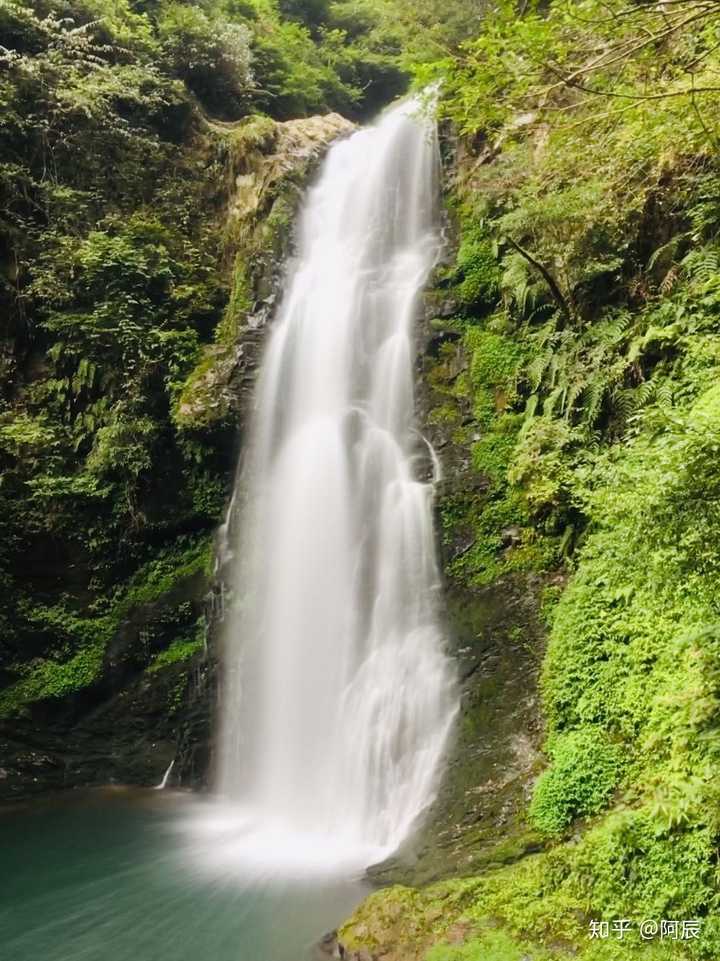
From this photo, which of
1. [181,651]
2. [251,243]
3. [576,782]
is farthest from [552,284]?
[181,651]

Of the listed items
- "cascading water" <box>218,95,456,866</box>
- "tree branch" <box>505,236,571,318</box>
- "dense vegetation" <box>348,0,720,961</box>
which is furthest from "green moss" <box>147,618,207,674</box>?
"tree branch" <box>505,236,571,318</box>

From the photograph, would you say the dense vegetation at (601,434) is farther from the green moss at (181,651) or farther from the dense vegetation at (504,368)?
the green moss at (181,651)

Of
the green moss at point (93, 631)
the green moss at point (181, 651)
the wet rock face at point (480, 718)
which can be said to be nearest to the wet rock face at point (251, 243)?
the green moss at point (93, 631)

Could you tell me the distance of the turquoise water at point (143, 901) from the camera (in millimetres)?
6426

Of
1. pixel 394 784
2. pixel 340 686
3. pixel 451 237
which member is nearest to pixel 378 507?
pixel 340 686

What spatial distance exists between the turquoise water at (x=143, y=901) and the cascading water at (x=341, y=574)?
0.87 metres

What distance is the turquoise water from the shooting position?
21.1 ft

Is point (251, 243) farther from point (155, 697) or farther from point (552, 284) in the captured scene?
point (155, 697)

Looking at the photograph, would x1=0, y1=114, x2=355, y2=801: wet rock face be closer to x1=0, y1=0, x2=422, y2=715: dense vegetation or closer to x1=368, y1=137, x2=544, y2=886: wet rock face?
x1=0, y1=0, x2=422, y2=715: dense vegetation

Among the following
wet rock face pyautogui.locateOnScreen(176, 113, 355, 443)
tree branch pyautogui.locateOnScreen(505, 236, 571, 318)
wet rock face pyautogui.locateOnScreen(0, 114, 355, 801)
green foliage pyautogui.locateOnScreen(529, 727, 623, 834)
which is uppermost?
wet rock face pyautogui.locateOnScreen(176, 113, 355, 443)

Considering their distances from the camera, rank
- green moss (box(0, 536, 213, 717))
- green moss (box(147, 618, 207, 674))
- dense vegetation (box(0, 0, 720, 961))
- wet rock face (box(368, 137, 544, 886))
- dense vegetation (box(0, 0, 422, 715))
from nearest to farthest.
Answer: dense vegetation (box(0, 0, 720, 961)) < wet rock face (box(368, 137, 544, 886)) < green moss (box(0, 536, 213, 717)) < green moss (box(147, 618, 207, 674)) < dense vegetation (box(0, 0, 422, 715))

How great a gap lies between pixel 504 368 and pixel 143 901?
8.33m

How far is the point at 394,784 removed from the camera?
796 cm

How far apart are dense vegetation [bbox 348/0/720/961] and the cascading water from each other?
105 centimetres
